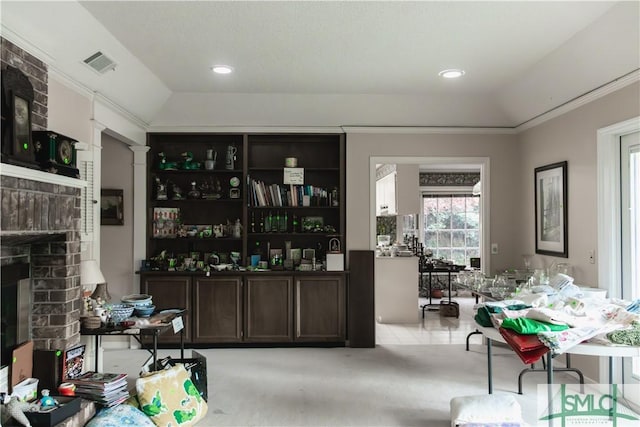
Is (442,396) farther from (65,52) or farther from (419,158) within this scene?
(65,52)

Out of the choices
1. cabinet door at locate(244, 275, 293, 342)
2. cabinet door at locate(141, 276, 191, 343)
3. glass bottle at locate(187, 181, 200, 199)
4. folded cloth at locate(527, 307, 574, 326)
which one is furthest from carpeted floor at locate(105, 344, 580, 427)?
glass bottle at locate(187, 181, 200, 199)

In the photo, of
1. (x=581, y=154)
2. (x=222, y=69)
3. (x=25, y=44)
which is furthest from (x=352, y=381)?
(x=25, y=44)

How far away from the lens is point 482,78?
455cm

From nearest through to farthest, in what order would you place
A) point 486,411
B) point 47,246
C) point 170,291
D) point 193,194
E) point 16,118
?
point 16,118
point 486,411
point 47,246
point 170,291
point 193,194

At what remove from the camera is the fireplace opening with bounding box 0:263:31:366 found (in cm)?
283

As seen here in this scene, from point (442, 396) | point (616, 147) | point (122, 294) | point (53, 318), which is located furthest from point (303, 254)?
point (616, 147)

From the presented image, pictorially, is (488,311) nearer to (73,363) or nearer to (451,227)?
(73,363)

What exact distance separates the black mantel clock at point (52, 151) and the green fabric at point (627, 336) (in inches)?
144

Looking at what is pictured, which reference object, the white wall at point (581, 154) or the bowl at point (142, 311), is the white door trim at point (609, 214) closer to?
the white wall at point (581, 154)

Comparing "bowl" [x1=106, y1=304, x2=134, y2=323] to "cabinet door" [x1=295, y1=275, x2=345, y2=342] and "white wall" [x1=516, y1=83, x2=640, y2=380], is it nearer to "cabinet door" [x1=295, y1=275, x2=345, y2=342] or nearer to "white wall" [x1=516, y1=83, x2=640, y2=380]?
"cabinet door" [x1=295, y1=275, x2=345, y2=342]

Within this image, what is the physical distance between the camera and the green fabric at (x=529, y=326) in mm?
2836

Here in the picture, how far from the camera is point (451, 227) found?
380 inches

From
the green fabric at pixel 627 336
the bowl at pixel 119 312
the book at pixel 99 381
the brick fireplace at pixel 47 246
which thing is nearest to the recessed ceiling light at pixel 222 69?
the brick fireplace at pixel 47 246

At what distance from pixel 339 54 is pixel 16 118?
2.42 metres
